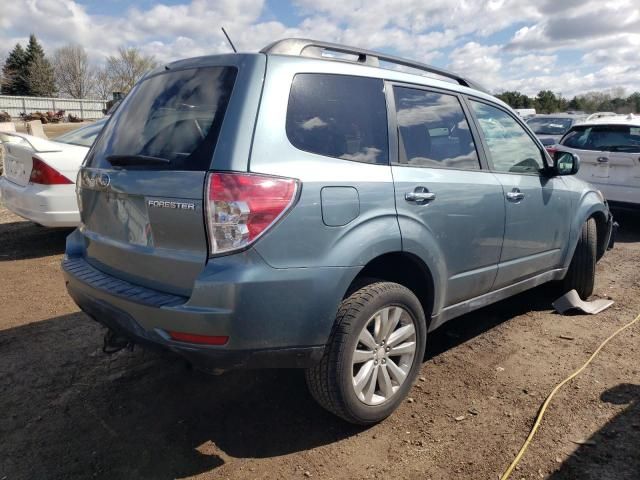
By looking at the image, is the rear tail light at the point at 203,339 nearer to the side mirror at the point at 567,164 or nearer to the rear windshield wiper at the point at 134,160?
the rear windshield wiper at the point at 134,160

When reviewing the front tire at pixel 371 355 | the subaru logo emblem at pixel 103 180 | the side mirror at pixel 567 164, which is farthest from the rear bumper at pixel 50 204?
the side mirror at pixel 567 164

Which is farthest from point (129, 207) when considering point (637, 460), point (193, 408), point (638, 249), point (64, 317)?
point (638, 249)

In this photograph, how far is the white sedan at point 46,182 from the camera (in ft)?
18.4

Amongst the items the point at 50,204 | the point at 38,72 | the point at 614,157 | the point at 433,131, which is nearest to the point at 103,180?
the point at 433,131

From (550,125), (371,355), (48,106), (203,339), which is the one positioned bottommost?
(371,355)

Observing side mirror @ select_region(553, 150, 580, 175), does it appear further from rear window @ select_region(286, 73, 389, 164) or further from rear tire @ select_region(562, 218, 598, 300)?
rear window @ select_region(286, 73, 389, 164)

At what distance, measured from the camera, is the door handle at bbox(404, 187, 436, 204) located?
2.80 metres

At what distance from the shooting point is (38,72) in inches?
2544

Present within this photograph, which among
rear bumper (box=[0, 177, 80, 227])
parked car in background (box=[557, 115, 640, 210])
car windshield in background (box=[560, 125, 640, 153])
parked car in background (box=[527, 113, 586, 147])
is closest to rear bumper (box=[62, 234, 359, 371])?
rear bumper (box=[0, 177, 80, 227])

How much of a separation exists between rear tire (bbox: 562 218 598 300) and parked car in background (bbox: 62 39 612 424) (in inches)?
62.7

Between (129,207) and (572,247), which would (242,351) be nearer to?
(129,207)

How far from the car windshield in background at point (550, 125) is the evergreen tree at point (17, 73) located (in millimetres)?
64703

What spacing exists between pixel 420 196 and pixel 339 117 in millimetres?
625

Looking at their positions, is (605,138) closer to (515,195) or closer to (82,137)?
(515,195)
